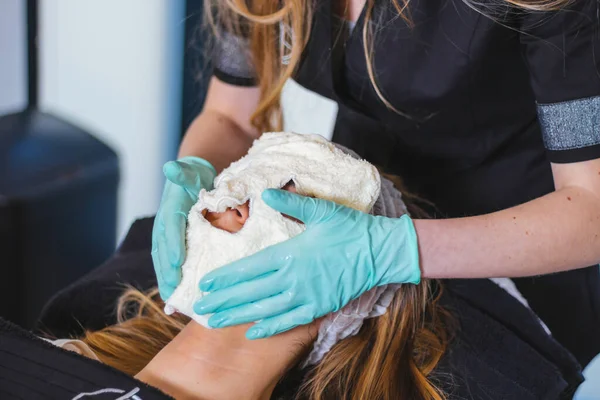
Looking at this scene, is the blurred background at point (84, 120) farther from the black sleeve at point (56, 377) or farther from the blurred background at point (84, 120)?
the black sleeve at point (56, 377)

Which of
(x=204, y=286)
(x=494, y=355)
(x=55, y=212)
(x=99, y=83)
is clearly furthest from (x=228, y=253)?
(x=99, y=83)

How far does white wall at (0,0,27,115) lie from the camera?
231cm

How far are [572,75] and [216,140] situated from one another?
0.66 metres

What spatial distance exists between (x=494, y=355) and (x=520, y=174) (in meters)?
0.33

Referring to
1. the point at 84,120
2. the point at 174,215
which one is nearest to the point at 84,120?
the point at 84,120

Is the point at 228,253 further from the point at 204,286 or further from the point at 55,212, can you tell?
the point at 55,212

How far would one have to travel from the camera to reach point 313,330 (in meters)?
Answer: 1.05

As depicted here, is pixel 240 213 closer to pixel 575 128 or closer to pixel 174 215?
pixel 174 215

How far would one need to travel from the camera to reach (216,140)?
4.64 feet

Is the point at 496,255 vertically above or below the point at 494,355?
above

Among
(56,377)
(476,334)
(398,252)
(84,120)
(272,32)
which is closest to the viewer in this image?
(56,377)

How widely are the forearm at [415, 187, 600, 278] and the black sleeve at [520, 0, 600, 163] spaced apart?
7cm

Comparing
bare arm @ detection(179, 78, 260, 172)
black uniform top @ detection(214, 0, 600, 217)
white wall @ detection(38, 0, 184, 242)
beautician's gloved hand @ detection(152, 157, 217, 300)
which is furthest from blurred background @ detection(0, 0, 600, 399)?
beautician's gloved hand @ detection(152, 157, 217, 300)

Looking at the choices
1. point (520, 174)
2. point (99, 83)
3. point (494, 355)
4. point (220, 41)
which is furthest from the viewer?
point (99, 83)
